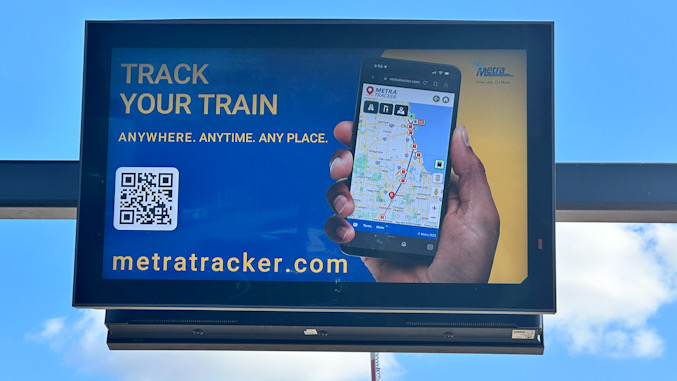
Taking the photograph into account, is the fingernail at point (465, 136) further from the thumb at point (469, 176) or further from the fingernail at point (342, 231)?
the fingernail at point (342, 231)

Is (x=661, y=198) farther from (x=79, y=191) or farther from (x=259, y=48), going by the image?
(x=79, y=191)

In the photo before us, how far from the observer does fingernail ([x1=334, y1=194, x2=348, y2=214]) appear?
1127 cm

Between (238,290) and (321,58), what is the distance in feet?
5.95

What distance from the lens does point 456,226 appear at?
11289mm

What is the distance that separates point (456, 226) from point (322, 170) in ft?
3.38

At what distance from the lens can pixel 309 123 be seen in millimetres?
11500

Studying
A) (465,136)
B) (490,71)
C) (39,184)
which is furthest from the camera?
(39,184)

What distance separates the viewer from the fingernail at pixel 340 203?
11273 millimetres

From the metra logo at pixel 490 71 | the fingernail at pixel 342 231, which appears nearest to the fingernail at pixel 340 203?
the fingernail at pixel 342 231

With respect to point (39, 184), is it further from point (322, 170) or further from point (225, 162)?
point (322, 170)

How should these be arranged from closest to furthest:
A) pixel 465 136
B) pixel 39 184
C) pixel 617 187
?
pixel 465 136 < pixel 617 187 < pixel 39 184

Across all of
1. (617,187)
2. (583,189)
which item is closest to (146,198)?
(583,189)

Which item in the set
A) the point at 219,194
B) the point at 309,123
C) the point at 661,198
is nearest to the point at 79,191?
the point at 219,194

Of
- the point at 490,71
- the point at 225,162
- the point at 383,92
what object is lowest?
the point at 225,162
